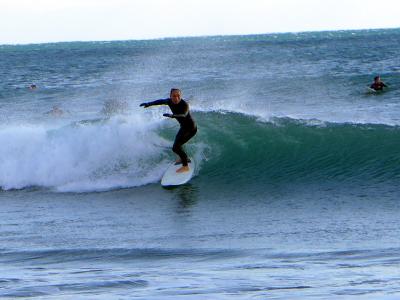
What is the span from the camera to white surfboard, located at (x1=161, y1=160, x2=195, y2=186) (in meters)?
13.9

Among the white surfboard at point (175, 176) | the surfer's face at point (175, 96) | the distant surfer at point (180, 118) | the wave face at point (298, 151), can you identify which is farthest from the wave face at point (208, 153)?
the surfer's face at point (175, 96)

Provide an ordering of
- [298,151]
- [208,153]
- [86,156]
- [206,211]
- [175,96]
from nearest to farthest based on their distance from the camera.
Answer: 1. [206,211]
2. [175,96]
3. [86,156]
4. [298,151]
5. [208,153]

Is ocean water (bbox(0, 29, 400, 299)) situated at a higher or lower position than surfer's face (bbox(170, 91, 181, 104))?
lower

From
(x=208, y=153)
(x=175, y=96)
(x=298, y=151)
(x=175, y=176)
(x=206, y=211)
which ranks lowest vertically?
(x=206, y=211)

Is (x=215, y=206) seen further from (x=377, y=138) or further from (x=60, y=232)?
(x=377, y=138)

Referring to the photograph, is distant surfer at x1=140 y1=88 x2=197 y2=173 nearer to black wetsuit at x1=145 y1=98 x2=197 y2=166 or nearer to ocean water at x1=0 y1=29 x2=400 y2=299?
black wetsuit at x1=145 y1=98 x2=197 y2=166

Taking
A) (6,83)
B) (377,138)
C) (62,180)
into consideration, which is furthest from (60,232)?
(6,83)

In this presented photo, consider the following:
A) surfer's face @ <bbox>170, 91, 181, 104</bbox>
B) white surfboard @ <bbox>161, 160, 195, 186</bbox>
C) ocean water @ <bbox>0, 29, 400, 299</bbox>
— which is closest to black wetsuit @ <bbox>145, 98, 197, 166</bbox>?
surfer's face @ <bbox>170, 91, 181, 104</bbox>

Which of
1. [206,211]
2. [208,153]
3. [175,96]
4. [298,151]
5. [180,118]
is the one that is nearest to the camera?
[206,211]

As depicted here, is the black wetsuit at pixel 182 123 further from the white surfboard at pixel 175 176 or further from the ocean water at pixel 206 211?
the ocean water at pixel 206 211

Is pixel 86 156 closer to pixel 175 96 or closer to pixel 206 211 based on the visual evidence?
pixel 175 96

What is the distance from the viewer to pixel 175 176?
14.0 m

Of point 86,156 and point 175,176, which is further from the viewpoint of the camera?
point 86,156

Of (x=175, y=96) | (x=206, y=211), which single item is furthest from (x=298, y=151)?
(x=206, y=211)
